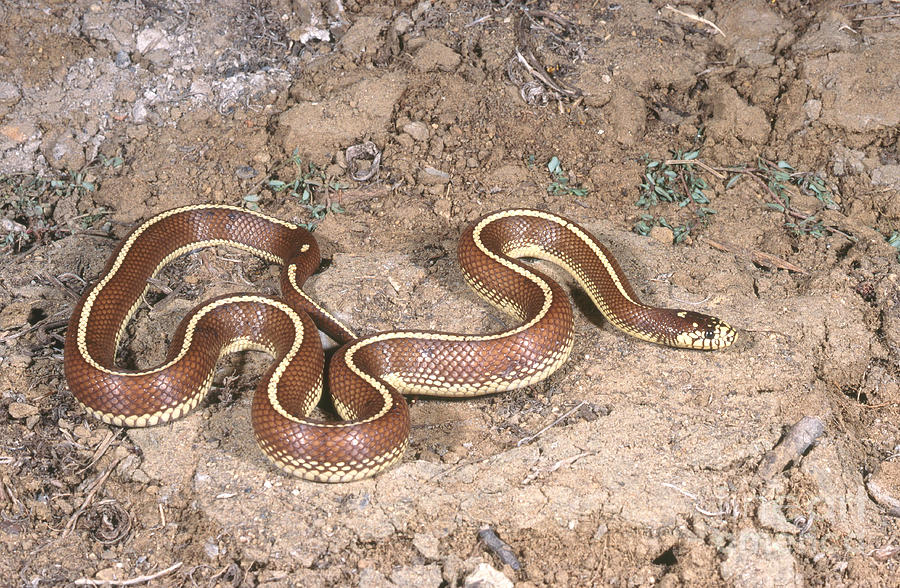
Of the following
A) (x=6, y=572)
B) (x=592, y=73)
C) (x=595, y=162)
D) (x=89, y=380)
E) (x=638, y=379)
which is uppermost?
(x=592, y=73)

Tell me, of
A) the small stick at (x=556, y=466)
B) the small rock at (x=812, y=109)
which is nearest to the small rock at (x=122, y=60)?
the small stick at (x=556, y=466)

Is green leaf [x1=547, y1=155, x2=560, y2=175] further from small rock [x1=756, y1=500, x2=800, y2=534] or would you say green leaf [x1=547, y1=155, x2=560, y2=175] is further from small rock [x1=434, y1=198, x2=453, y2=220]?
small rock [x1=756, y1=500, x2=800, y2=534]

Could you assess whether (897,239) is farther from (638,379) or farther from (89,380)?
(89,380)

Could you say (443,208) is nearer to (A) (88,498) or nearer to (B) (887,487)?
(A) (88,498)

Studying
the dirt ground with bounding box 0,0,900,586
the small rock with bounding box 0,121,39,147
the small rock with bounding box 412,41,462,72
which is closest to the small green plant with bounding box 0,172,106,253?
the dirt ground with bounding box 0,0,900,586

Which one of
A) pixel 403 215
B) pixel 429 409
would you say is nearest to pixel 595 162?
pixel 403 215

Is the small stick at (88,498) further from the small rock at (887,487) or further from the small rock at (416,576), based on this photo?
→ the small rock at (887,487)
